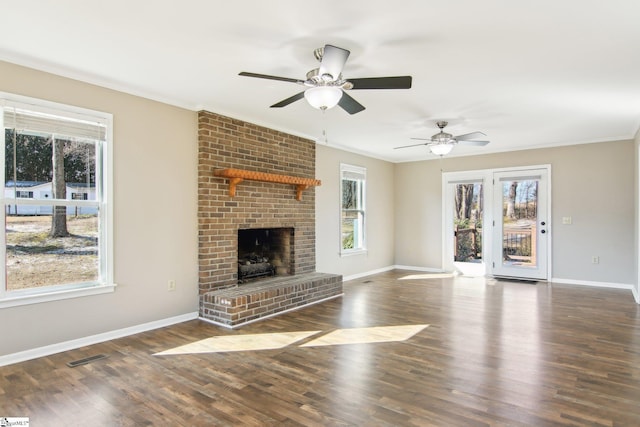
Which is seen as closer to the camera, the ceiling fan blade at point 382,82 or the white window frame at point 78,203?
the ceiling fan blade at point 382,82

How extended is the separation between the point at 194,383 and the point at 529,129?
539 centimetres

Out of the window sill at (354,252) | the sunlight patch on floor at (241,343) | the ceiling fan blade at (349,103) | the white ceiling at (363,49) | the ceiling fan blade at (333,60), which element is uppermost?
the white ceiling at (363,49)

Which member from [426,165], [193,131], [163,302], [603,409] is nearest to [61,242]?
[163,302]

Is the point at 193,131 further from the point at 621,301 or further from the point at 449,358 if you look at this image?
the point at 621,301

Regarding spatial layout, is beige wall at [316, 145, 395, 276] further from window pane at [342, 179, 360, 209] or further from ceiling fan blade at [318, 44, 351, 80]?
ceiling fan blade at [318, 44, 351, 80]

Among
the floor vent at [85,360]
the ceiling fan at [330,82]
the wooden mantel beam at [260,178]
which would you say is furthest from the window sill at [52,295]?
the ceiling fan at [330,82]

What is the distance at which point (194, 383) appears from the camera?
2.73 m

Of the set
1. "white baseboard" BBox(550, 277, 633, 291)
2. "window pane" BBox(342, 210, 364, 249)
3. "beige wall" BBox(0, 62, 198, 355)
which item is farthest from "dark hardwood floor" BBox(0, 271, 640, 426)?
"window pane" BBox(342, 210, 364, 249)

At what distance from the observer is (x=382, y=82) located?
277cm

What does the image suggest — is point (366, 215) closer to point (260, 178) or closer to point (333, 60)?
point (260, 178)

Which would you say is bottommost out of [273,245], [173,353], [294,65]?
[173,353]

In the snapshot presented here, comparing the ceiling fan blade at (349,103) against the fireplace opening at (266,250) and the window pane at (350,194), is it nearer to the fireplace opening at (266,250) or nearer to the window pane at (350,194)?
Result: the fireplace opening at (266,250)

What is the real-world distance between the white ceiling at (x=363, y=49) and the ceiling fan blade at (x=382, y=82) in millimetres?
268

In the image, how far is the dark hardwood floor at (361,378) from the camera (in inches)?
90.4
